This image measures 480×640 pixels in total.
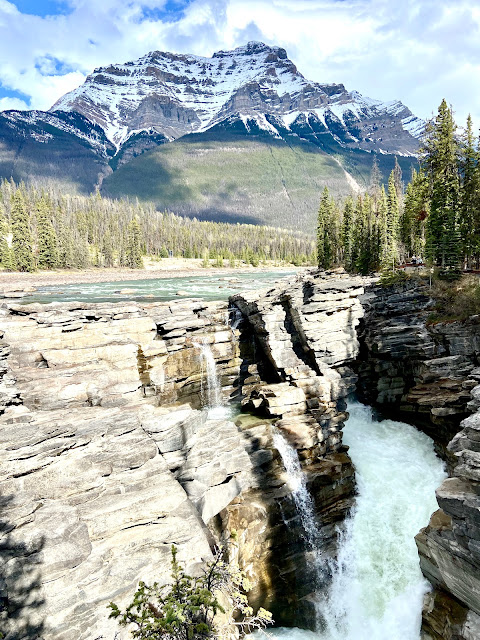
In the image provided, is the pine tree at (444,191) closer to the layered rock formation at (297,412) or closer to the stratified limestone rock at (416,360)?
the stratified limestone rock at (416,360)

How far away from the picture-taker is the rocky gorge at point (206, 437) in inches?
489

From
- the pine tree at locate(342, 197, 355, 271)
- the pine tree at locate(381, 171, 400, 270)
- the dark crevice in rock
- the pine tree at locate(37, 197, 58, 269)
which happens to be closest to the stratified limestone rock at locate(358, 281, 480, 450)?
the dark crevice in rock

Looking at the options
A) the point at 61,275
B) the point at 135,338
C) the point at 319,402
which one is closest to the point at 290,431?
the point at 319,402

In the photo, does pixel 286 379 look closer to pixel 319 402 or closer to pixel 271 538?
pixel 319 402

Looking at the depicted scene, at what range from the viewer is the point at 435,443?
2592cm

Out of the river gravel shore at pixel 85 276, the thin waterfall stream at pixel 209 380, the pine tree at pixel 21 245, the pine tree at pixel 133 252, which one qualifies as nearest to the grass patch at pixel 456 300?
the thin waterfall stream at pixel 209 380

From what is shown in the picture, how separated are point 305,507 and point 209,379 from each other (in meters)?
13.6

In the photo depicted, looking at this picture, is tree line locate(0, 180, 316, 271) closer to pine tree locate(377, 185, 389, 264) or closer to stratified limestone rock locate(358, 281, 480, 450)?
pine tree locate(377, 185, 389, 264)

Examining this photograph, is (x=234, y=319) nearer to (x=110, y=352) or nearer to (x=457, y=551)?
(x=110, y=352)

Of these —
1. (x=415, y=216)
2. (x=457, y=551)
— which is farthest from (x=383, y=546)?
(x=415, y=216)

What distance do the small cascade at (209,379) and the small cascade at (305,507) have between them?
31.7 feet

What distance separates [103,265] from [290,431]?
347 ft

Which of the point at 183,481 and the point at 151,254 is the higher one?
the point at 151,254

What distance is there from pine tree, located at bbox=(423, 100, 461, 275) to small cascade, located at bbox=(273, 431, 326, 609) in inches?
1072
